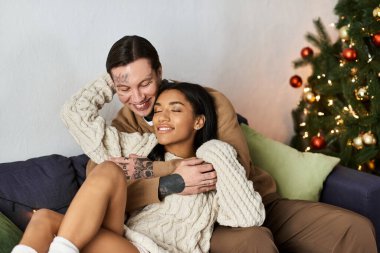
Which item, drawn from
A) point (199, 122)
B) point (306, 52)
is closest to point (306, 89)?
point (306, 52)

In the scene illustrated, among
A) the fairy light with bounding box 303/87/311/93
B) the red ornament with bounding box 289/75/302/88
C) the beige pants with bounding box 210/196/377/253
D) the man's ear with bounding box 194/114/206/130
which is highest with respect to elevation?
the man's ear with bounding box 194/114/206/130

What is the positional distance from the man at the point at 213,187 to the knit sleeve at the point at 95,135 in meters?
0.08

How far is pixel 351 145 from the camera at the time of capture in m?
2.72

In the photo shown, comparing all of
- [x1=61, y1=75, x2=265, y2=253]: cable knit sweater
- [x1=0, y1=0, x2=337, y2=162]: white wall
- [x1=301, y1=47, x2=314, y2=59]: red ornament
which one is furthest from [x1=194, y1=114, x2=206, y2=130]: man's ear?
[x1=301, y1=47, x2=314, y2=59]: red ornament

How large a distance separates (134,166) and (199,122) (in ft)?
0.95

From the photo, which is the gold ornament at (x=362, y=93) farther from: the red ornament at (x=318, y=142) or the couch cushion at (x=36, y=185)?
the couch cushion at (x=36, y=185)

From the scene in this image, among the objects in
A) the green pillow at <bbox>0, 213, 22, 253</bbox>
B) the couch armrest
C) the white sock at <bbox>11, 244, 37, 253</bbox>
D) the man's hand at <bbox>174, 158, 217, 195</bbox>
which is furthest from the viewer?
the couch armrest

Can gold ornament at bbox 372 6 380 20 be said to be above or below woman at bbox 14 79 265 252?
above

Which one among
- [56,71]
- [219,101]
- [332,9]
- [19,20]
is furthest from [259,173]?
[332,9]

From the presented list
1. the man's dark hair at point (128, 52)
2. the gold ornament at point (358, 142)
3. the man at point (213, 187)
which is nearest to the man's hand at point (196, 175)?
the man at point (213, 187)

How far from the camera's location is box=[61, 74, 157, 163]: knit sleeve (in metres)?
1.80

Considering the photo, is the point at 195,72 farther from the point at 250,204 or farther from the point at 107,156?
the point at 250,204

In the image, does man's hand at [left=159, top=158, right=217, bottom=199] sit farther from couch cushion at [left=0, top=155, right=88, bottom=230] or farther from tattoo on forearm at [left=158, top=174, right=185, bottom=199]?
couch cushion at [left=0, top=155, right=88, bottom=230]

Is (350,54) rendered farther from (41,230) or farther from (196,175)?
(41,230)
